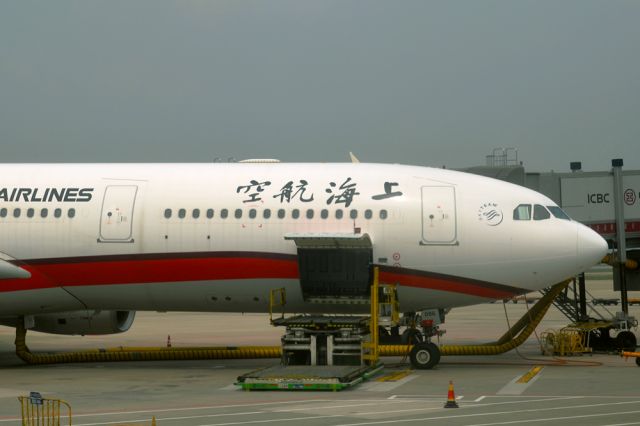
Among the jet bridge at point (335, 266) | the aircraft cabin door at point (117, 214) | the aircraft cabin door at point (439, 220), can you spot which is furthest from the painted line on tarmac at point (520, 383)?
the aircraft cabin door at point (117, 214)

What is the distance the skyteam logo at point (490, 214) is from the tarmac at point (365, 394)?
3.77 meters

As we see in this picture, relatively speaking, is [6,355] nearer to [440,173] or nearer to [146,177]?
[146,177]

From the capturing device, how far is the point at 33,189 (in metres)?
27.2

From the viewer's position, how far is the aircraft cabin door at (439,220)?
1008 inches

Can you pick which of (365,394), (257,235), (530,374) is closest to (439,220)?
(530,374)

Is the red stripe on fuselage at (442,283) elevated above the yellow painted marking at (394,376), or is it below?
above

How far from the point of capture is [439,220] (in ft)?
84.3

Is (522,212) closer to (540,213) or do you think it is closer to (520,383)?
(540,213)

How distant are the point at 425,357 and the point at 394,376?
1.64m

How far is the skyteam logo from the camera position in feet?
84.2

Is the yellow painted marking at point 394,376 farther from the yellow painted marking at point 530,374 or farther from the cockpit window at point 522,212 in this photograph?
the cockpit window at point 522,212

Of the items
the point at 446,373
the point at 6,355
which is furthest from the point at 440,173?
the point at 6,355

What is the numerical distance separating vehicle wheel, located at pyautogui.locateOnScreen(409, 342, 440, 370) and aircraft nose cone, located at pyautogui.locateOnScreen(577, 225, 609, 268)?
429 cm

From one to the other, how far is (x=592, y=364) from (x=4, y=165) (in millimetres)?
16943
